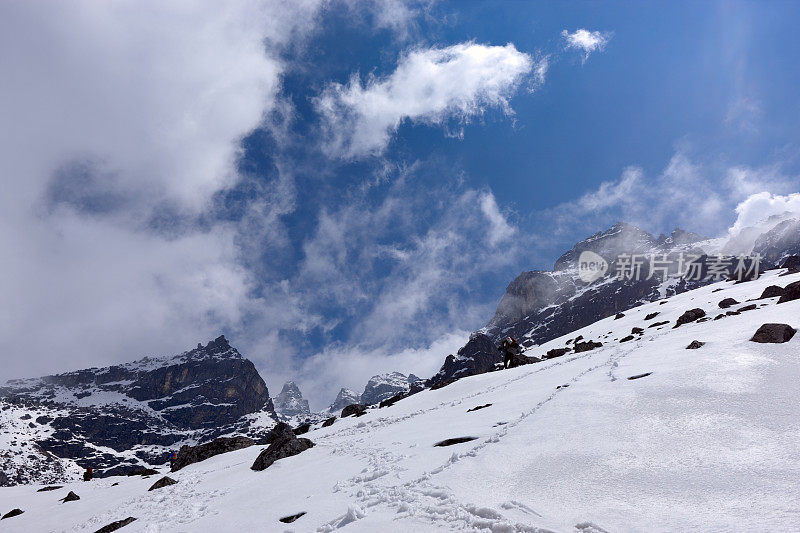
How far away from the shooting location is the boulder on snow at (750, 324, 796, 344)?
14.2 m

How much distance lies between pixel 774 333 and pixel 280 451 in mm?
22892

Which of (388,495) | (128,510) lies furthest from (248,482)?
(388,495)

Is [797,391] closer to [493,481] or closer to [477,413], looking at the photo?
[493,481]

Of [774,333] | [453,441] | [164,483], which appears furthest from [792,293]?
[164,483]

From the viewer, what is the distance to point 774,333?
47.6 feet

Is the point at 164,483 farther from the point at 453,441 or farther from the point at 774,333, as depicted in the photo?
the point at 774,333

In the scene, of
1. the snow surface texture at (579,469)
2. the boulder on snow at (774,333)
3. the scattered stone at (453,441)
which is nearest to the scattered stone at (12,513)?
the snow surface texture at (579,469)

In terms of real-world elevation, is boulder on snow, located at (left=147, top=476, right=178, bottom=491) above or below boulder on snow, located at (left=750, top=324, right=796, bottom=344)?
below

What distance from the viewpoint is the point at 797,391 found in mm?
9961

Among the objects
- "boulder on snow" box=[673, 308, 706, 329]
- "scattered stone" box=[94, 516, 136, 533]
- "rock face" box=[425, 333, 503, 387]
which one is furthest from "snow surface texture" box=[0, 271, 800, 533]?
"rock face" box=[425, 333, 503, 387]

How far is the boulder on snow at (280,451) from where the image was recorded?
1920cm

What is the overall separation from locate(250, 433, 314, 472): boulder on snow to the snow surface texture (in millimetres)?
654

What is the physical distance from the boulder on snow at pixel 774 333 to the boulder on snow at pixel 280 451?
22.0 metres

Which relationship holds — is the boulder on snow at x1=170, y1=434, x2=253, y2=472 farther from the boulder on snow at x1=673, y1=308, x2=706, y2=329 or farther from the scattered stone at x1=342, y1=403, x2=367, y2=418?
the boulder on snow at x1=673, y1=308, x2=706, y2=329
